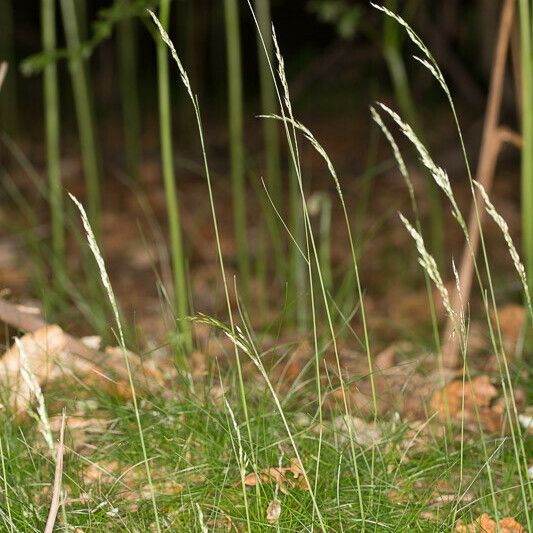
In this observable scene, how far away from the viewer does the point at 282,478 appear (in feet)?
3.94

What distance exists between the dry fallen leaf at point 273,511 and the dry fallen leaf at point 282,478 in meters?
0.02

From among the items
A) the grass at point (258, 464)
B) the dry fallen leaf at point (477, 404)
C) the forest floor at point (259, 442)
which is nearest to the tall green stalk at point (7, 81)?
the forest floor at point (259, 442)

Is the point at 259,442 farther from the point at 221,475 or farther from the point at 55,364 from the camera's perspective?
the point at 55,364

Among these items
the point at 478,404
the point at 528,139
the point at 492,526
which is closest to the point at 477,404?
the point at 478,404

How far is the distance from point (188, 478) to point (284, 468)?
131mm

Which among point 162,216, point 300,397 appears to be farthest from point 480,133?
point 300,397

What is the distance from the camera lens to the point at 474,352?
7.34 feet

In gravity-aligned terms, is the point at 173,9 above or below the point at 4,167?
above

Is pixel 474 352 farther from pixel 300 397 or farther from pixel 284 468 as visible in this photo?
pixel 284 468

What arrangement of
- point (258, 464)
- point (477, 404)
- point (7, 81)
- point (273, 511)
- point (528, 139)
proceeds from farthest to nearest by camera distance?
point (7, 81) < point (528, 139) < point (477, 404) < point (258, 464) < point (273, 511)

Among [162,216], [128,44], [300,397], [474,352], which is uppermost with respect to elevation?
[128,44]

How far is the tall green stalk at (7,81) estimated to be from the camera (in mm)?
4723

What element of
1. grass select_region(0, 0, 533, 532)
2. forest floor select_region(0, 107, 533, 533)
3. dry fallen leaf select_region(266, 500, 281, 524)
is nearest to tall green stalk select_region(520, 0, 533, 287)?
forest floor select_region(0, 107, 533, 533)

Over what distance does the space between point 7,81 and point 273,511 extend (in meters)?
4.30
